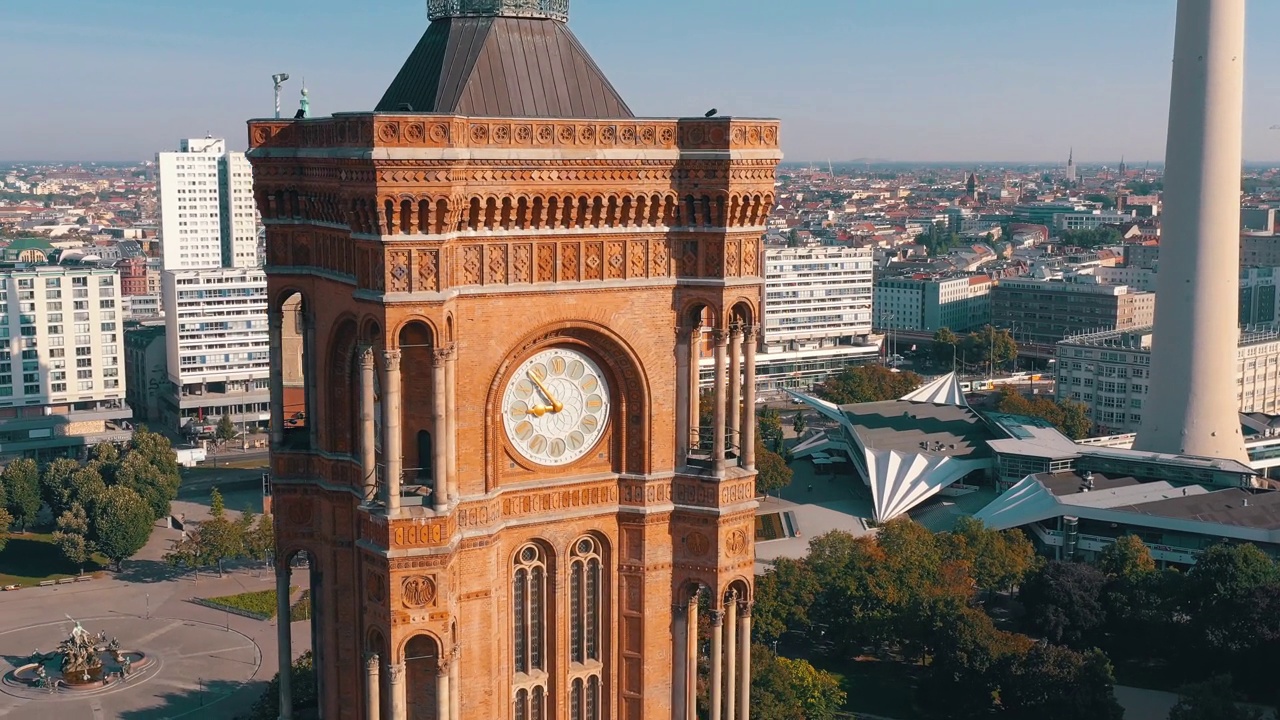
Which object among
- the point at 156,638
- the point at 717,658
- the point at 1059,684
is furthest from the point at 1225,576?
the point at 156,638

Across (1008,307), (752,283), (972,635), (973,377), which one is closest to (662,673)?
(752,283)

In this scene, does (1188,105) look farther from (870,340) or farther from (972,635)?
(870,340)

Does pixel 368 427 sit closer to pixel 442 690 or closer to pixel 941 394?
pixel 442 690

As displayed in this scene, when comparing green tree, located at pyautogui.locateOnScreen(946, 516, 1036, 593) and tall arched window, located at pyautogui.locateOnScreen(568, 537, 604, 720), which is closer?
tall arched window, located at pyautogui.locateOnScreen(568, 537, 604, 720)

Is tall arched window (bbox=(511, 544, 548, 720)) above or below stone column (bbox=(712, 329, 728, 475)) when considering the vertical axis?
below

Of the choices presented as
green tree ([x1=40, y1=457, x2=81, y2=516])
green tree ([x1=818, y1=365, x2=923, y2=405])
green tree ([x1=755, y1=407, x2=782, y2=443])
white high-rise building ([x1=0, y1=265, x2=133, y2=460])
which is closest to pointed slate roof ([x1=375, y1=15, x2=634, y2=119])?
green tree ([x1=40, y1=457, x2=81, y2=516])

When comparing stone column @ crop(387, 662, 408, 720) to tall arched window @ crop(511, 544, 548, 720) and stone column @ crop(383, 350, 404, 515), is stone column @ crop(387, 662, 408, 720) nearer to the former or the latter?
tall arched window @ crop(511, 544, 548, 720)
